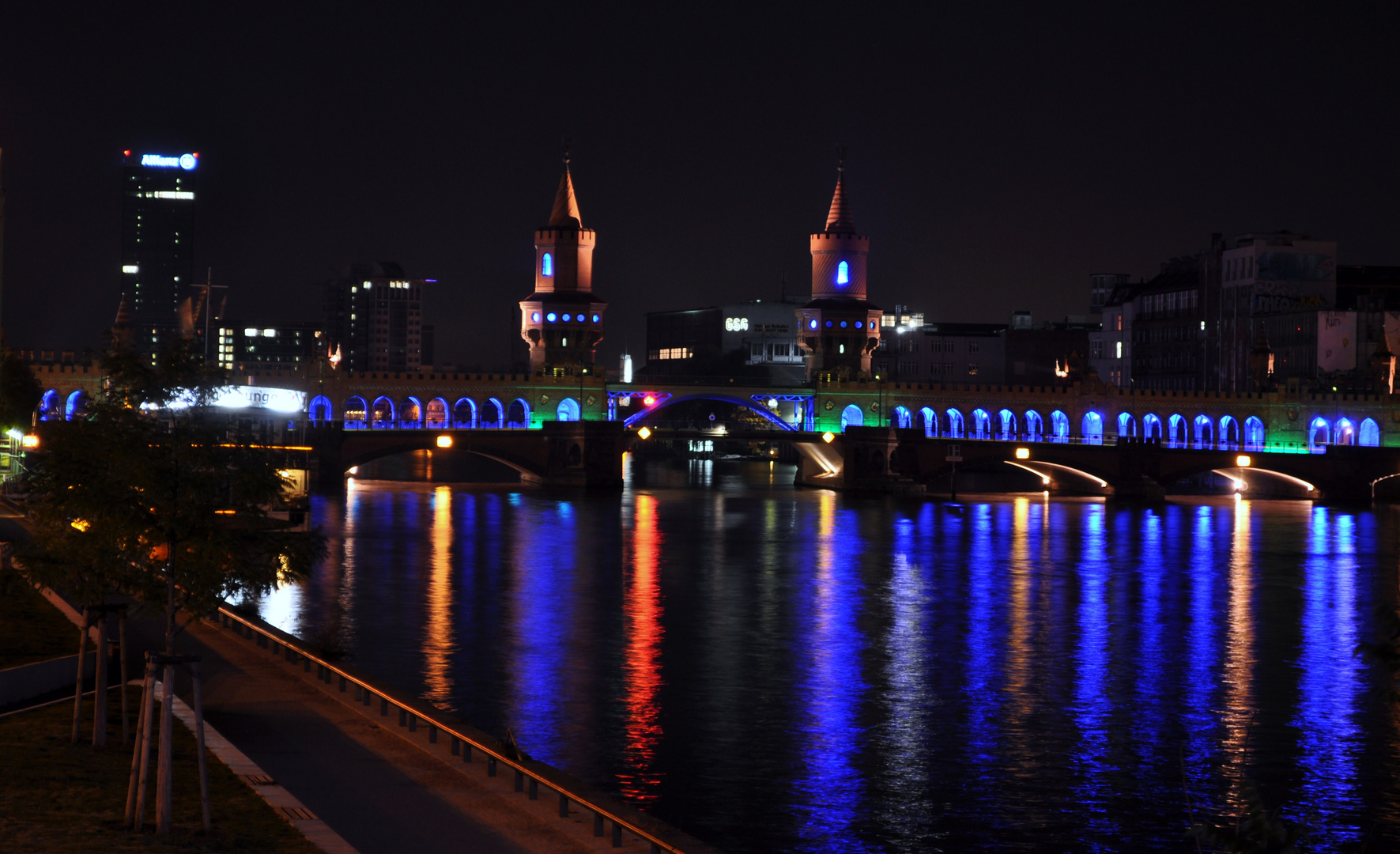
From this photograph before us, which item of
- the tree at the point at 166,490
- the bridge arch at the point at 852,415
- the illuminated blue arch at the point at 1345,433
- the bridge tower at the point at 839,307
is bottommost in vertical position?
the tree at the point at 166,490

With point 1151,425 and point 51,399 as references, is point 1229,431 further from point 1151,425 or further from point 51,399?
point 51,399

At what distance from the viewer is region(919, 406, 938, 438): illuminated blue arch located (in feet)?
510

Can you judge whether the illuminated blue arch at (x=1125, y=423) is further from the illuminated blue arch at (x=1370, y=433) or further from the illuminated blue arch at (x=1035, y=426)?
the illuminated blue arch at (x=1370, y=433)

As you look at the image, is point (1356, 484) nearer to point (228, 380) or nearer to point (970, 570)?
point (970, 570)

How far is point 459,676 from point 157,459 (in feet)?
72.6

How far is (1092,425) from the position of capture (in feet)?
Result: 512

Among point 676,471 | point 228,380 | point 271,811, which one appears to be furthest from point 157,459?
point 676,471

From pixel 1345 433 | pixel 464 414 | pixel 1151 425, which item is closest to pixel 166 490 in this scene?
pixel 464 414

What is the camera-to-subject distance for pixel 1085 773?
3500 cm

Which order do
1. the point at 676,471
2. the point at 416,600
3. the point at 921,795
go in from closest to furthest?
the point at 921,795, the point at 416,600, the point at 676,471

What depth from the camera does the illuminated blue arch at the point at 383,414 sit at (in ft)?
456

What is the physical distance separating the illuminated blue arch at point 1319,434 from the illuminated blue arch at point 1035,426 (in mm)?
23782

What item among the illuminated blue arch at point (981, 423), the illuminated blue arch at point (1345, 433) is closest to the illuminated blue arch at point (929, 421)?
the illuminated blue arch at point (981, 423)

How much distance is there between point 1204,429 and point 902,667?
11561 cm
